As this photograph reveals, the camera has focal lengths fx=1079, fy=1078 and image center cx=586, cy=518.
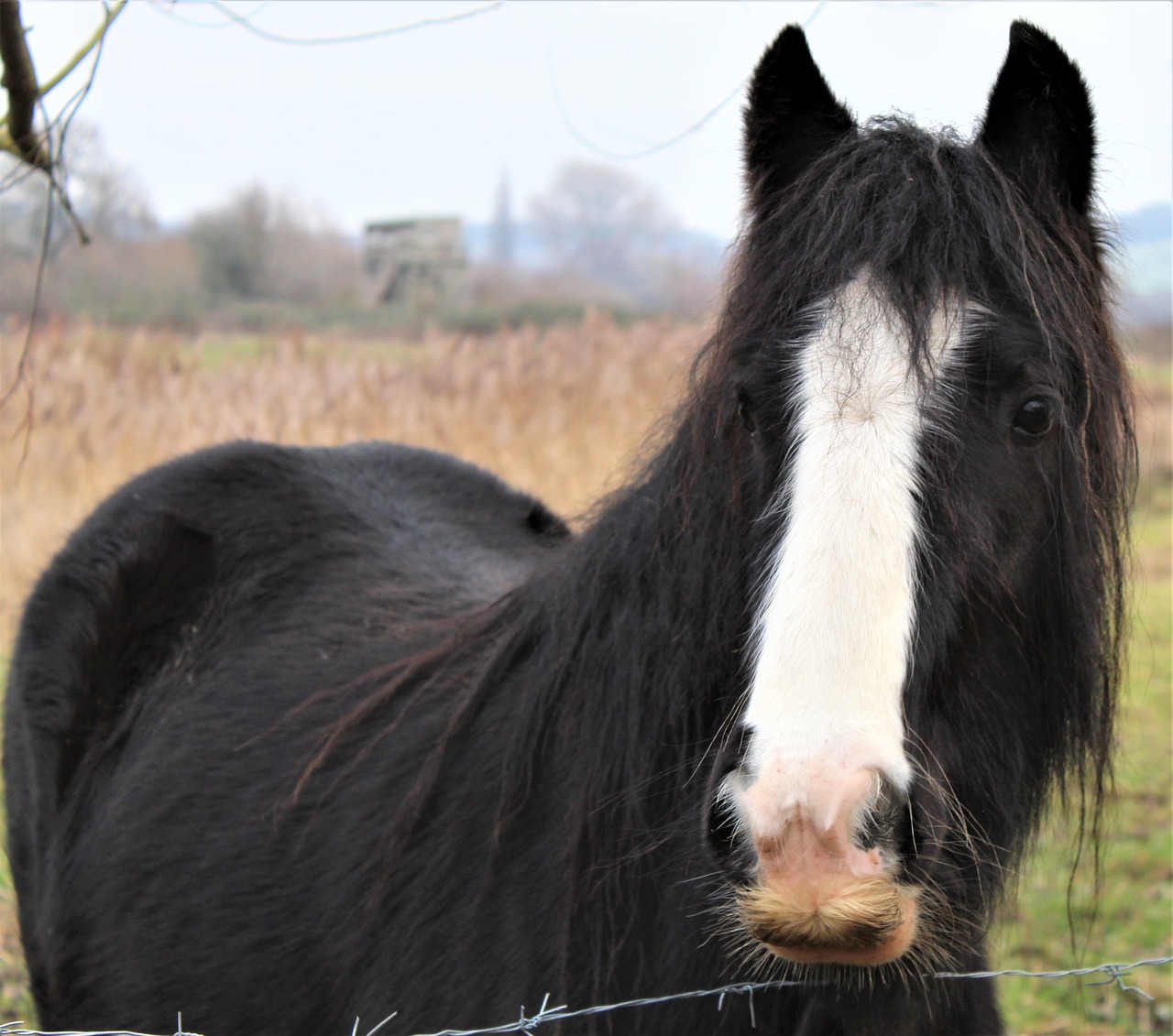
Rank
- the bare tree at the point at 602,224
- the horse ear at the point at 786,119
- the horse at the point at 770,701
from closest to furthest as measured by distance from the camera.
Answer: the horse at the point at 770,701 → the horse ear at the point at 786,119 → the bare tree at the point at 602,224

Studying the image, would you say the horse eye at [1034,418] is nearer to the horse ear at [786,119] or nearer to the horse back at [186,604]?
the horse ear at [786,119]

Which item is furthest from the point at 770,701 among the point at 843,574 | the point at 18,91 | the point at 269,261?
the point at 269,261

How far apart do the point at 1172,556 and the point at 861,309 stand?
38.1 ft

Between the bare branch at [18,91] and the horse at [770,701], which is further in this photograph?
the bare branch at [18,91]

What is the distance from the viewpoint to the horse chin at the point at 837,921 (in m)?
1.25

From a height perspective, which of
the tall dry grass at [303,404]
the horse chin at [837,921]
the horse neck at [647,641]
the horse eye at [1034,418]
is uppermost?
the tall dry grass at [303,404]

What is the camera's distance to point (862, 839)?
124 centimetres

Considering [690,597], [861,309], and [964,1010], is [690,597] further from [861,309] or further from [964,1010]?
[964,1010]

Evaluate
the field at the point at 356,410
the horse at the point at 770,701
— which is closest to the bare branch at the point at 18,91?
the horse at the point at 770,701

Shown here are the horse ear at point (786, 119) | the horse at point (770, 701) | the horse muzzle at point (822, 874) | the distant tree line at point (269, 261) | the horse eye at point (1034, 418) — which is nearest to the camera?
the horse muzzle at point (822, 874)

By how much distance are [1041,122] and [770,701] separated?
1.13 m

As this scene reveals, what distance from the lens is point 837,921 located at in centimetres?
125

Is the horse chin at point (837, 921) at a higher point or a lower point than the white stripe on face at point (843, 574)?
lower

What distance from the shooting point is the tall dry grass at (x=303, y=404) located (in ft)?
22.8
